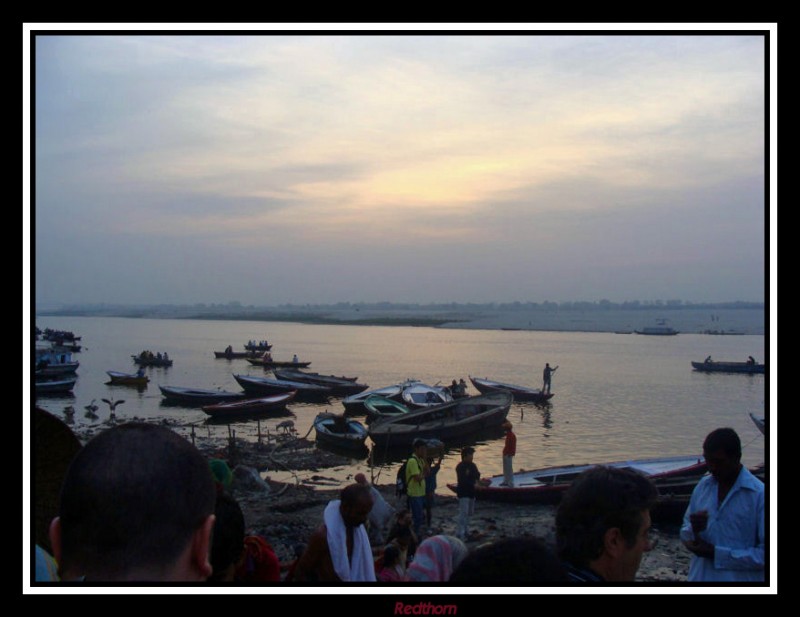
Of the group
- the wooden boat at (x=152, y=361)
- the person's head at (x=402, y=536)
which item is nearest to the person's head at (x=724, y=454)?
the person's head at (x=402, y=536)

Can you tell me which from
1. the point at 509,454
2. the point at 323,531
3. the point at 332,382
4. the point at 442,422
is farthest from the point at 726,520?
the point at 332,382

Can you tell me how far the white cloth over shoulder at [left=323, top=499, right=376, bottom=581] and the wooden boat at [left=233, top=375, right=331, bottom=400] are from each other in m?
36.4

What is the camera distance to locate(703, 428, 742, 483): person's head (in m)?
3.18

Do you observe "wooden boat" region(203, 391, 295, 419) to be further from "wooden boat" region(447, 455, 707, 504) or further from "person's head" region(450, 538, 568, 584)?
"person's head" region(450, 538, 568, 584)

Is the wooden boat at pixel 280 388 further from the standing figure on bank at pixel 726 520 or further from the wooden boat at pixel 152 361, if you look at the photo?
the standing figure on bank at pixel 726 520

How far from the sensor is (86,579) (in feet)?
5.74

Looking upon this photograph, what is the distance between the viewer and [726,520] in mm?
3143

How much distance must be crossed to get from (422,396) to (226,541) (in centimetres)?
3102

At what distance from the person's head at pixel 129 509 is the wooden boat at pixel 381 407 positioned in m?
28.7

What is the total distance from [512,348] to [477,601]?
3852 inches

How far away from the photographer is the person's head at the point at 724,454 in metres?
3.18

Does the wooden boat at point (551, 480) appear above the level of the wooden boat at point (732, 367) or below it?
above

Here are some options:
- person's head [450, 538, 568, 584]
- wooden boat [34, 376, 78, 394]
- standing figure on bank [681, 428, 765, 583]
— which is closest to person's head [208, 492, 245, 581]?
person's head [450, 538, 568, 584]

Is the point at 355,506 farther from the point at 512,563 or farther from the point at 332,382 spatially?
the point at 332,382
